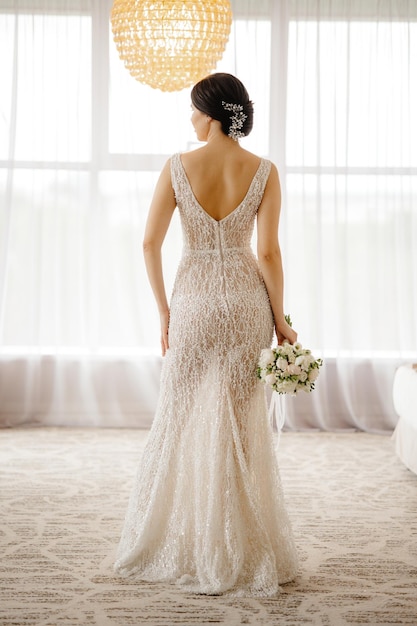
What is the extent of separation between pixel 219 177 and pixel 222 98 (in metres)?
0.29

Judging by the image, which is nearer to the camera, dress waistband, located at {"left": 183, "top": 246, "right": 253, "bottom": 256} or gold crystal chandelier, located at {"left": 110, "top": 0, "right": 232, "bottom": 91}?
dress waistband, located at {"left": 183, "top": 246, "right": 253, "bottom": 256}

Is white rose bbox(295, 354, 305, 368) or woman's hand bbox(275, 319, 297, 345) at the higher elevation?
woman's hand bbox(275, 319, 297, 345)

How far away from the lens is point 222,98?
328 centimetres

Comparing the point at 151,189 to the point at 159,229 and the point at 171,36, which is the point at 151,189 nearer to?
the point at 171,36

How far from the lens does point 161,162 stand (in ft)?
20.6

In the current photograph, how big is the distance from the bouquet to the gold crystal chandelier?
5.80 feet

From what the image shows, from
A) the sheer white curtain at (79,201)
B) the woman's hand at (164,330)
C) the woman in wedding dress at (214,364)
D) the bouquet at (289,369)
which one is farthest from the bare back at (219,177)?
the sheer white curtain at (79,201)

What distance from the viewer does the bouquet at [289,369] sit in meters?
3.11

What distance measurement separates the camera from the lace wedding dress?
3199mm

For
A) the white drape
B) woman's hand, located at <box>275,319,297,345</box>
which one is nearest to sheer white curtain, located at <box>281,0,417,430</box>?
the white drape

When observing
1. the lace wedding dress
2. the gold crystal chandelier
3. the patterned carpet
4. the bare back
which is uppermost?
the gold crystal chandelier

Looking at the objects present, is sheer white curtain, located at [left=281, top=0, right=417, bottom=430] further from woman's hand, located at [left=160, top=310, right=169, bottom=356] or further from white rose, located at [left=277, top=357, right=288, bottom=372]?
white rose, located at [left=277, top=357, right=288, bottom=372]

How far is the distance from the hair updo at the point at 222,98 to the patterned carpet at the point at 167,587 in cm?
171

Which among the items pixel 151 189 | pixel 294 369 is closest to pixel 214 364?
pixel 294 369
